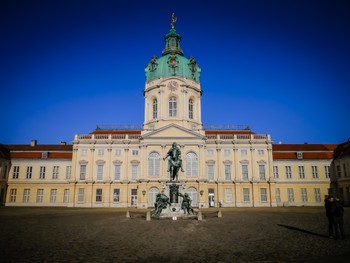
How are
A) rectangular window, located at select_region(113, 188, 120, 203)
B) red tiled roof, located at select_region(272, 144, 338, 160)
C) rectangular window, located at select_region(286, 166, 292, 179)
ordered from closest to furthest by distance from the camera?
rectangular window, located at select_region(113, 188, 120, 203) < rectangular window, located at select_region(286, 166, 292, 179) < red tiled roof, located at select_region(272, 144, 338, 160)

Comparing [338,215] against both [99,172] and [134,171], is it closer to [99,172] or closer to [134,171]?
[134,171]

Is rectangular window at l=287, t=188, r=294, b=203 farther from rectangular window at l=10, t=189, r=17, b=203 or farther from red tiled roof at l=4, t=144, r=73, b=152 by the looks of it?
rectangular window at l=10, t=189, r=17, b=203

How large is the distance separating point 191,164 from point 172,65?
60.5 feet

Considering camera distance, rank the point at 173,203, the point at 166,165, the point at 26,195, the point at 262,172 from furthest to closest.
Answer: the point at 26,195
the point at 262,172
the point at 166,165
the point at 173,203

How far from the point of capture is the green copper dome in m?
50.0

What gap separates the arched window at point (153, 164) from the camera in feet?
148

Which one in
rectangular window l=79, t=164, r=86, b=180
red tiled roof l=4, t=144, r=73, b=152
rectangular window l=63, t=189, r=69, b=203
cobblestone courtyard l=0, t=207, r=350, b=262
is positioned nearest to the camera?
cobblestone courtyard l=0, t=207, r=350, b=262

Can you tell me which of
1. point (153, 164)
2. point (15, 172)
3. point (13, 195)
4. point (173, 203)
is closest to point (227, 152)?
point (153, 164)

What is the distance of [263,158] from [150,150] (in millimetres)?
19940

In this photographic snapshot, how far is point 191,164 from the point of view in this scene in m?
45.8

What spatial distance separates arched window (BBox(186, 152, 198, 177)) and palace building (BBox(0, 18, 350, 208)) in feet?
0.55

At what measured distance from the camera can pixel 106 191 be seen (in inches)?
1817

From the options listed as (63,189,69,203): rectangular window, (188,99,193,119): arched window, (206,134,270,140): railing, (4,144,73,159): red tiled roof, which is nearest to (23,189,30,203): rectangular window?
(4,144,73,159): red tiled roof

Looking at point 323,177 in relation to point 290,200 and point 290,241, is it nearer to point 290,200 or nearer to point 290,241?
point 290,200
